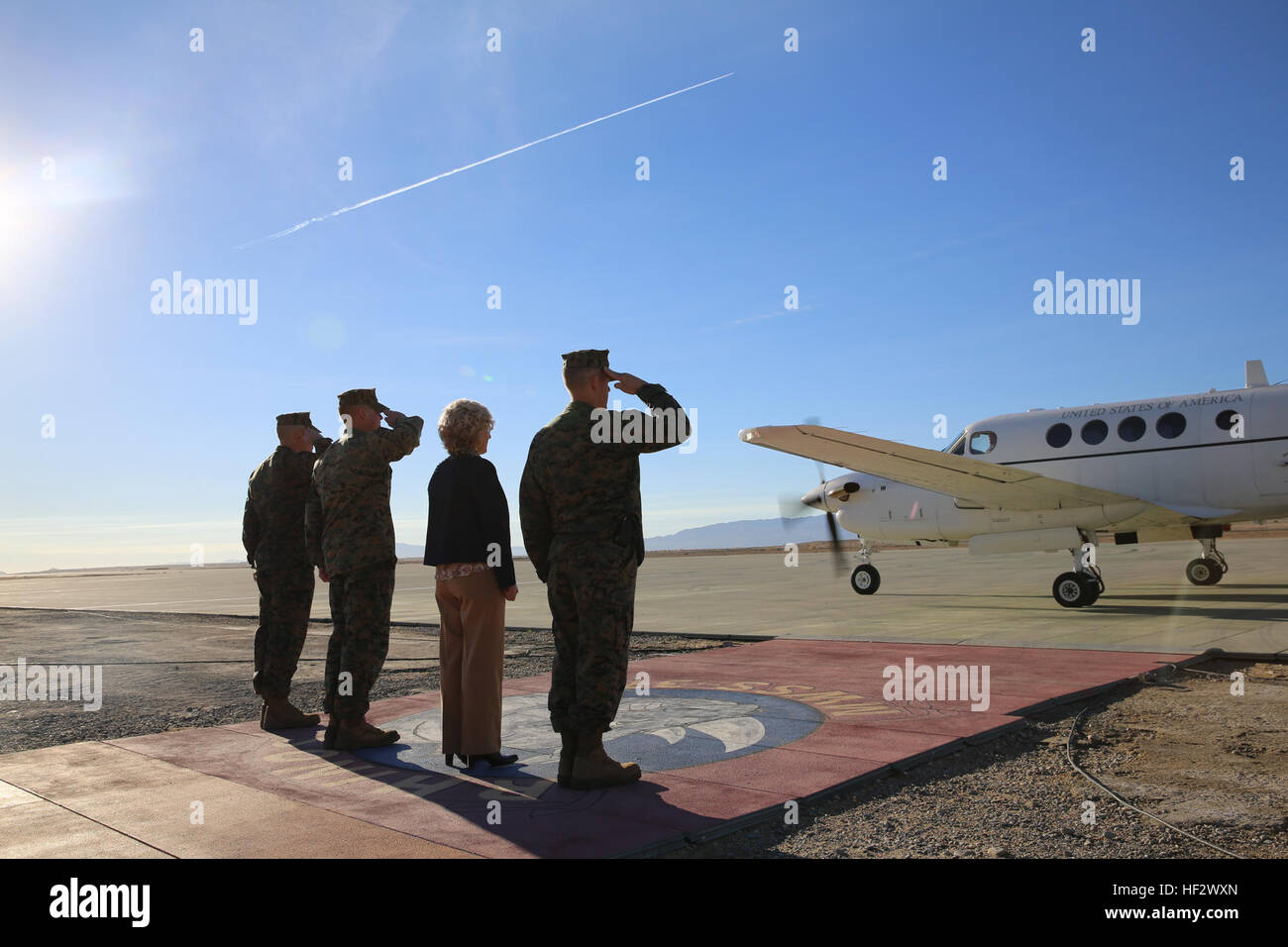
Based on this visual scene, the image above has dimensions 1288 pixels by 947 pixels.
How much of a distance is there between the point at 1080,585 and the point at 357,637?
1218 centimetres

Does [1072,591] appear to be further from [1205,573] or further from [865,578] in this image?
[1205,573]

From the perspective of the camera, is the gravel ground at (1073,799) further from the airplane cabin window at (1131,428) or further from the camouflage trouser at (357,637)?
the airplane cabin window at (1131,428)

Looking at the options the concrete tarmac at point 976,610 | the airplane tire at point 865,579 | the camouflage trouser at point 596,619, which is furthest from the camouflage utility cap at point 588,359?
the airplane tire at point 865,579

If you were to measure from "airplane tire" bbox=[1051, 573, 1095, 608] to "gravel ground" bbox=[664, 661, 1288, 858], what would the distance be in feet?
26.4

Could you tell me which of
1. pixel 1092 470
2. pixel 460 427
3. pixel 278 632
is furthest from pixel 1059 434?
pixel 278 632

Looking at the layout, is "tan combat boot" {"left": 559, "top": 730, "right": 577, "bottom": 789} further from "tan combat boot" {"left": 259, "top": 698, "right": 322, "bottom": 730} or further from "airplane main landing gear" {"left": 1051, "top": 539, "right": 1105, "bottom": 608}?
"airplane main landing gear" {"left": 1051, "top": 539, "right": 1105, "bottom": 608}

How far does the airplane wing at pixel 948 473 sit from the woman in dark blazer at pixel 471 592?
29.1 ft

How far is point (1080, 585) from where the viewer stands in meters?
13.6

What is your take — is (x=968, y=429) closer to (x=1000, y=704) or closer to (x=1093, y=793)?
(x=1000, y=704)

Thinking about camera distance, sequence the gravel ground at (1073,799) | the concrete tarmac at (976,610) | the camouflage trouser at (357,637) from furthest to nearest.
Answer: the concrete tarmac at (976,610) → the camouflage trouser at (357,637) → the gravel ground at (1073,799)

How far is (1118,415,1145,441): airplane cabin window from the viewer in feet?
48.0

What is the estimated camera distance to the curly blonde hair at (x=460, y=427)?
5.11 m
